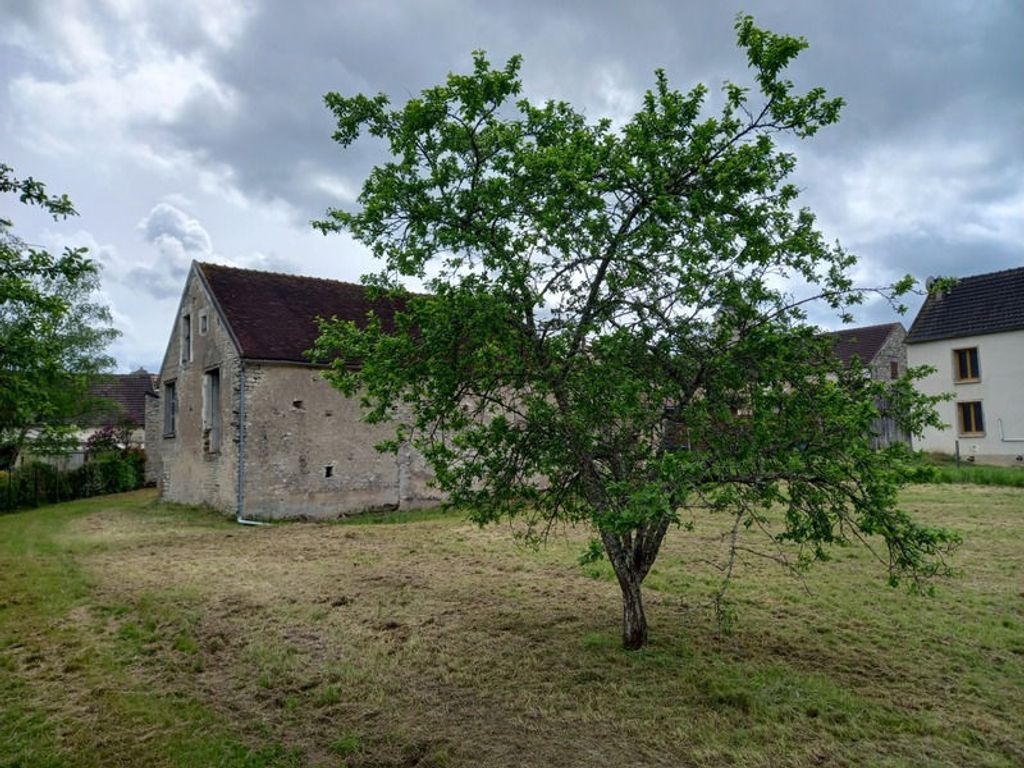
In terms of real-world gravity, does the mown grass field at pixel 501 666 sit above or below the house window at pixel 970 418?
below

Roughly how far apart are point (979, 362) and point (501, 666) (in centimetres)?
2723

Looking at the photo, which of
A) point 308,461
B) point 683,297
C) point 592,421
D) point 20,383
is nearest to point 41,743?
point 20,383

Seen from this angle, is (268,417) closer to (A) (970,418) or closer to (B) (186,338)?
(B) (186,338)

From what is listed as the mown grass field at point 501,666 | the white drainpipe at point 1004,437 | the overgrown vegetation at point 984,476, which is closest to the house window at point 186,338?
the mown grass field at point 501,666

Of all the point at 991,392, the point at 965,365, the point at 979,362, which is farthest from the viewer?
the point at 965,365

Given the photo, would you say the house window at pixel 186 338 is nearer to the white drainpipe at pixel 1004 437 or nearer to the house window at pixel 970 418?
the house window at pixel 970 418

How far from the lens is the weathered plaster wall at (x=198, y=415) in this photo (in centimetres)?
1831

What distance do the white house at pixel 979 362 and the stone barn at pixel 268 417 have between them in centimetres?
2055

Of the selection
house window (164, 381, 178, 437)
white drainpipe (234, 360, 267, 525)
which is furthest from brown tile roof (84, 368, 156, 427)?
white drainpipe (234, 360, 267, 525)

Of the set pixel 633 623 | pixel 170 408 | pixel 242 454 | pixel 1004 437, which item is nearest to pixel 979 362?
pixel 1004 437

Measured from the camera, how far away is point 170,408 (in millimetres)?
22594

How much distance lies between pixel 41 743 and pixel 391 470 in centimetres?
1470

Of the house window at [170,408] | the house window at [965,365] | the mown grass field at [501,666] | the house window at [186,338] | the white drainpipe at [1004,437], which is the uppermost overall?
the house window at [186,338]

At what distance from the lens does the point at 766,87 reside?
5914 mm
